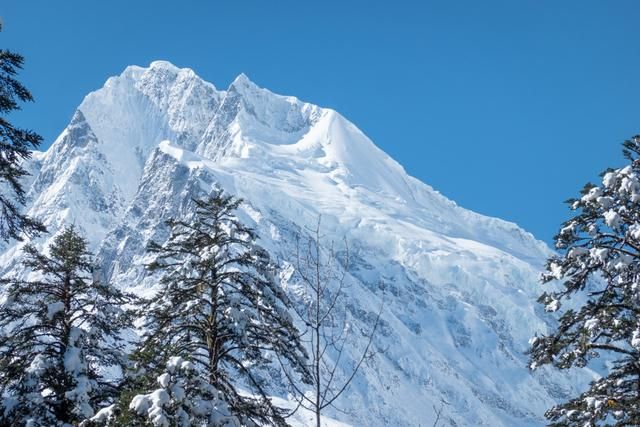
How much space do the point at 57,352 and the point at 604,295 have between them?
11859mm

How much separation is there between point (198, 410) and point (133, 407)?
1.06m

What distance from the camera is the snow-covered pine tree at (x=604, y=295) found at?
445 inches

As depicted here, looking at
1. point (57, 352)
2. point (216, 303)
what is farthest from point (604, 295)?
point (57, 352)

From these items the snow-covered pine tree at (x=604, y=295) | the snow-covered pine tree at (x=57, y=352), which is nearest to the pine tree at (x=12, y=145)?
the snow-covered pine tree at (x=57, y=352)

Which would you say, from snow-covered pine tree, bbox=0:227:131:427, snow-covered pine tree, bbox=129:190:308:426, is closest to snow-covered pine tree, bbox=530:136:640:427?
snow-covered pine tree, bbox=129:190:308:426

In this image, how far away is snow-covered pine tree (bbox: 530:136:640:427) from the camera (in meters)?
11.3

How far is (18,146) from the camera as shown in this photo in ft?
44.2

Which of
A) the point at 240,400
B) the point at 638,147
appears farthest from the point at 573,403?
the point at 240,400

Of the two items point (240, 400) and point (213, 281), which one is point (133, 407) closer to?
point (240, 400)

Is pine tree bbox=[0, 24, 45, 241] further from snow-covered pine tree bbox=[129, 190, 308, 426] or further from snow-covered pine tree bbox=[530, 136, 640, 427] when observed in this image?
snow-covered pine tree bbox=[530, 136, 640, 427]

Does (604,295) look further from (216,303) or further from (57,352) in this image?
(57,352)

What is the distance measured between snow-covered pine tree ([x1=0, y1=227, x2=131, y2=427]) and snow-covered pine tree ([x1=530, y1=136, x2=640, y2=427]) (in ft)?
31.5

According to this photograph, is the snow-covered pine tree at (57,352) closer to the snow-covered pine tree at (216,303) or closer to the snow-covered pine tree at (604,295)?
the snow-covered pine tree at (216,303)

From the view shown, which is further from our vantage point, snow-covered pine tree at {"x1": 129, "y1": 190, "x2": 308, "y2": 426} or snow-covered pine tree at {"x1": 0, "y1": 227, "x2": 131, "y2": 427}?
snow-covered pine tree at {"x1": 0, "y1": 227, "x2": 131, "y2": 427}
